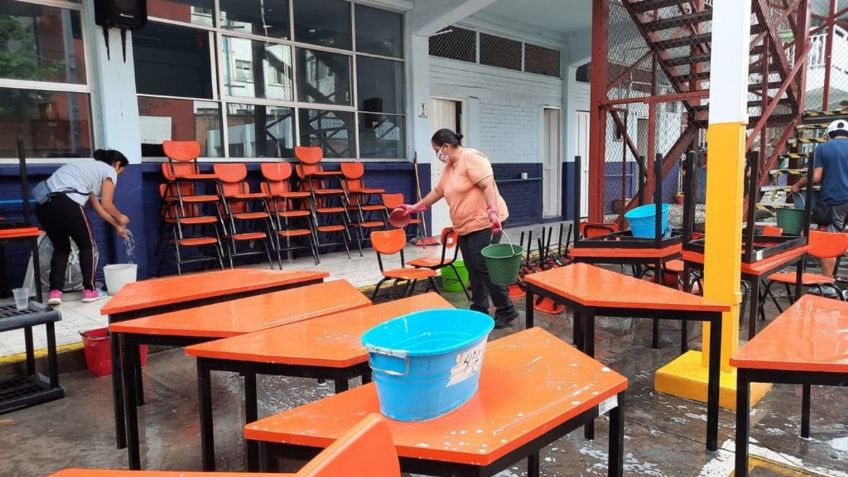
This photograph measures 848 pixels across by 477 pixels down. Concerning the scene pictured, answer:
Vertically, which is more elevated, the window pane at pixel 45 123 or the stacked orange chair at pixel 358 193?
the window pane at pixel 45 123

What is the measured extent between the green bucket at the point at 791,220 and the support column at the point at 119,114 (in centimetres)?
664

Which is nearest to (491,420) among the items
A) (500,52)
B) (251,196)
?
(251,196)

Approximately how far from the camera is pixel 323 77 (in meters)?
8.00

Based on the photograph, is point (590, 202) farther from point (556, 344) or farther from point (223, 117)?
point (556, 344)

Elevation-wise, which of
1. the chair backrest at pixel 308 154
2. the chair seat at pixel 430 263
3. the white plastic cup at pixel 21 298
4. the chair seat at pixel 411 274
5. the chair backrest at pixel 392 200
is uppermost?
the chair backrest at pixel 308 154

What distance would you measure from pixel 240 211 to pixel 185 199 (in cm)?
76

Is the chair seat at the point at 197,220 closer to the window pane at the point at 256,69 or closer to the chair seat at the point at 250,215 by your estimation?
the chair seat at the point at 250,215

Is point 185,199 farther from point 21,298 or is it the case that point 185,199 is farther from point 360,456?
point 360,456

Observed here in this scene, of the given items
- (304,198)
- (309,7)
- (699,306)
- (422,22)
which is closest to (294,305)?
(699,306)

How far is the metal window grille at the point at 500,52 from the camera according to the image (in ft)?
33.2

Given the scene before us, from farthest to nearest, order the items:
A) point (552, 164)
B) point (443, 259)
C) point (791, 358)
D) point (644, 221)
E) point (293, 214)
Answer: point (552, 164) → point (293, 214) → point (443, 259) → point (644, 221) → point (791, 358)

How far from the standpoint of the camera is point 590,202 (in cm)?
698

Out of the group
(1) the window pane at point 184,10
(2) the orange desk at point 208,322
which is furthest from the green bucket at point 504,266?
(1) the window pane at point 184,10

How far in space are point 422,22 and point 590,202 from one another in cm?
365
